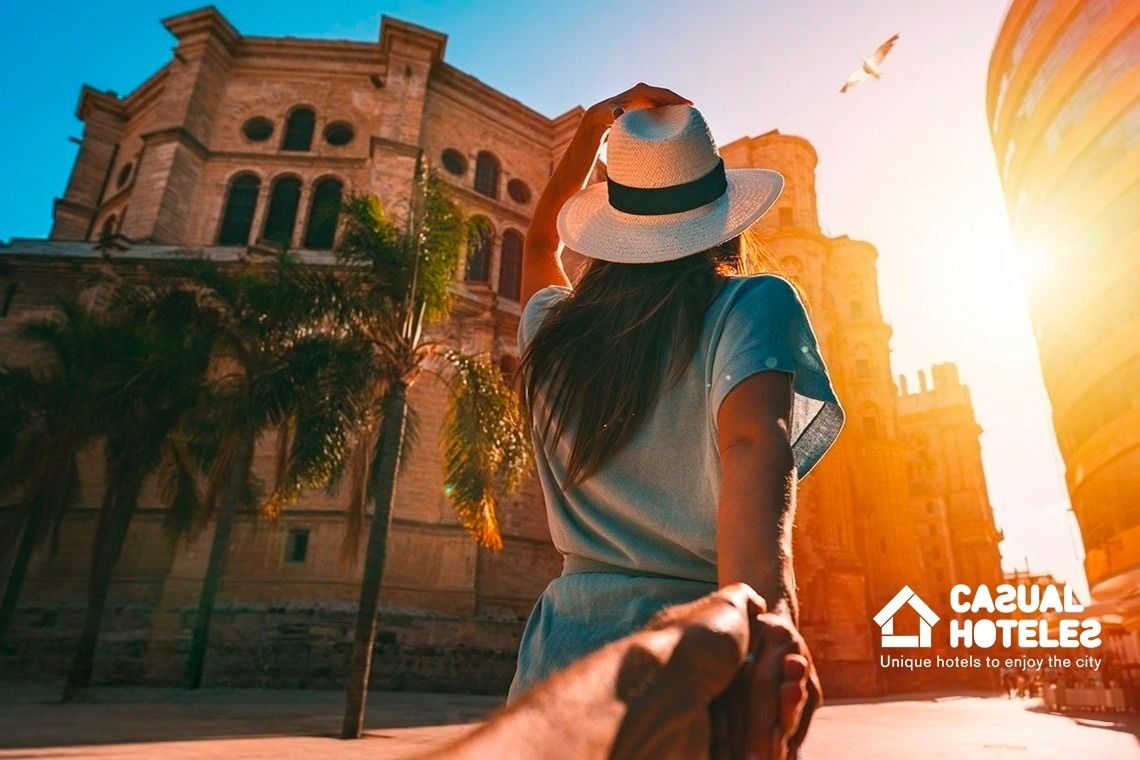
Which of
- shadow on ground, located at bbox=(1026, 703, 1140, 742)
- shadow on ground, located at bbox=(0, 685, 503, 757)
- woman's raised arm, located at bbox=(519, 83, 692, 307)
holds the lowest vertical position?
shadow on ground, located at bbox=(0, 685, 503, 757)

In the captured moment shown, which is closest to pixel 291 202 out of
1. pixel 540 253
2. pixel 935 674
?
pixel 540 253

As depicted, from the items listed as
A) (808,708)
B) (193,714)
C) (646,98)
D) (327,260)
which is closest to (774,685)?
(808,708)

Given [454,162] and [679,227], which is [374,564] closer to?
[679,227]

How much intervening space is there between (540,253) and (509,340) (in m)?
19.7

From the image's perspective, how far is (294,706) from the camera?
11836 mm

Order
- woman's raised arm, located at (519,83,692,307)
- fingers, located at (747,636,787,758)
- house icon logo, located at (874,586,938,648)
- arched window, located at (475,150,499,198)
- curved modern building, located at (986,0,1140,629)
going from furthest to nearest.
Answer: house icon logo, located at (874,586,938,648) → arched window, located at (475,150,499,198) → curved modern building, located at (986,0,1140,629) → woman's raised arm, located at (519,83,692,307) → fingers, located at (747,636,787,758)

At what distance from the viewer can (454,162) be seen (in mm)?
25188

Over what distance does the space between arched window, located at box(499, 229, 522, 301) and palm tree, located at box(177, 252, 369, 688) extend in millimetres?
10857

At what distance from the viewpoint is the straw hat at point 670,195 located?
1.28m

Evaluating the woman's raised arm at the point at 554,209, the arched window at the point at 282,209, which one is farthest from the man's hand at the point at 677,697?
the arched window at the point at 282,209

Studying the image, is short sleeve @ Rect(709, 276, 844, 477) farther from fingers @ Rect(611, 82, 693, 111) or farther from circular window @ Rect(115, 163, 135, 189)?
circular window @ Rect(115, 163, 135, 189)

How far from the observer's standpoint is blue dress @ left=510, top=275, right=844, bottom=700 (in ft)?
3.42

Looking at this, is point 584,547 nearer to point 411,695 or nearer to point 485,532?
point 485,532

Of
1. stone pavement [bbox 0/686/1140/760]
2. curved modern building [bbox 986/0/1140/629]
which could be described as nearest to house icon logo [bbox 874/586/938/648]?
curved modern building [bbox 986/0/1140/629]
